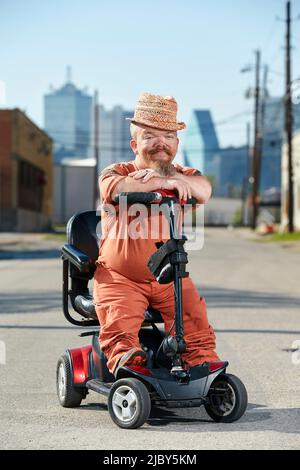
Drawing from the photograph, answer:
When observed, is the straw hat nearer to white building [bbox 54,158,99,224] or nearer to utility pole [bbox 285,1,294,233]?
utility pole [bbox 285,1,294,233]

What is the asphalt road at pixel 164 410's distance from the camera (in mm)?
5598

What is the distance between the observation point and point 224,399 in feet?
20.1

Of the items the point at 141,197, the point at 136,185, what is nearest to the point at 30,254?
the point at 136,185

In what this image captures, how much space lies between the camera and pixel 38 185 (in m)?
71.4

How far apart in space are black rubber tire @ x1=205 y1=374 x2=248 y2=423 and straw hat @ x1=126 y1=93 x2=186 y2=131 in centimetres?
153

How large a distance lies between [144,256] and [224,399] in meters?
0.97

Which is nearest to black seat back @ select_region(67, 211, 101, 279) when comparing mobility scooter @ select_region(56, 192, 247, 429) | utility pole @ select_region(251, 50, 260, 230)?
mobility scooter @ select_region(56, 192, 247, 429)

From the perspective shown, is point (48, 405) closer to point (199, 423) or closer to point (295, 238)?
point (199, 423)

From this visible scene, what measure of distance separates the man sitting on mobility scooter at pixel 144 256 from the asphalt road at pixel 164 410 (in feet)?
1.55

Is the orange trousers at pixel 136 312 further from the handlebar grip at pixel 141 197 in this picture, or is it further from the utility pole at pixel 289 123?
the utility pole at pixel 289 123

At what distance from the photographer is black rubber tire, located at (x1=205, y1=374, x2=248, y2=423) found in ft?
19.6

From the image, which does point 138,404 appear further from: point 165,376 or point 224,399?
point 224,399

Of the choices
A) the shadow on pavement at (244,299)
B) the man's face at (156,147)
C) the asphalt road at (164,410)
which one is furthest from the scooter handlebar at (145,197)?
the shadow on pavement at (244,299)

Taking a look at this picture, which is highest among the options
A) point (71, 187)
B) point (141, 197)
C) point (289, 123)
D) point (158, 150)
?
point (289, 123)
